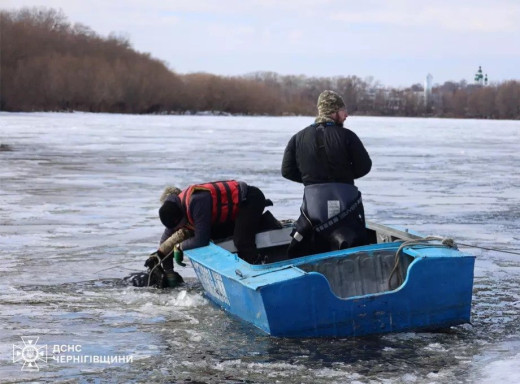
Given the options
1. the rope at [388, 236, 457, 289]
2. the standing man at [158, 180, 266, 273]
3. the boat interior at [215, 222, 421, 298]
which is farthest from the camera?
the standing man at [158, 180, 266, 273]

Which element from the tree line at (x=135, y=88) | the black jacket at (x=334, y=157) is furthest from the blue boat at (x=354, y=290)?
the tree line at (x=135, y=88)

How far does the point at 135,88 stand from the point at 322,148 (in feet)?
299

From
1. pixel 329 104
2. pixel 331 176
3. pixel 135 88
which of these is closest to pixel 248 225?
pixel 331 176

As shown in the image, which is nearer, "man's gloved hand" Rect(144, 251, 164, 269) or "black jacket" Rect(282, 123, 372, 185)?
"black jacket" Rect(282, 123, 372, 185)

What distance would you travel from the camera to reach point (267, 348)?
4969 millimetres

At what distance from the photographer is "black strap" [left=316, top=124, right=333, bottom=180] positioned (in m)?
5.76

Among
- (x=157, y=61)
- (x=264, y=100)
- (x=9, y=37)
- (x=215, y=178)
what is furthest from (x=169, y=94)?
(x=215, y=178)

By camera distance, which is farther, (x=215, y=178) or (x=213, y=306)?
(x=215, y=178)

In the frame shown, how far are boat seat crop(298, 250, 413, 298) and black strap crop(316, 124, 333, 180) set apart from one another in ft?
1.77

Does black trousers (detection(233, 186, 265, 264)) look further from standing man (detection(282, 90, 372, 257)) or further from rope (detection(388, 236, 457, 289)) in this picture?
rope (detection(388, 236, 457, 289))

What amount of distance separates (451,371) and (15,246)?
16.1 feet

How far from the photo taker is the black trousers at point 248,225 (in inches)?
256

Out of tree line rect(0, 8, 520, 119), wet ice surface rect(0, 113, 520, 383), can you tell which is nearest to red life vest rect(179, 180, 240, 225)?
wet ice surface rect(0, 113, 520, 383)

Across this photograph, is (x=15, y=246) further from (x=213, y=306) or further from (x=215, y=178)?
(x=215, y=178)
